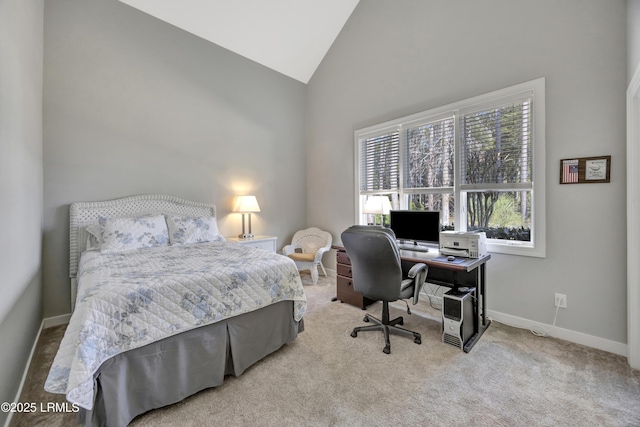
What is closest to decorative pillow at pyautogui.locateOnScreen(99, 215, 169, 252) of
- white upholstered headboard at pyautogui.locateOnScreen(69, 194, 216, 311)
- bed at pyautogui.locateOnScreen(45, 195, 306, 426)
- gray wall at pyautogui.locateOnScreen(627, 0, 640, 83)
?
bed at pyautogui.locateOnScreen(45, 195, 306, 426)

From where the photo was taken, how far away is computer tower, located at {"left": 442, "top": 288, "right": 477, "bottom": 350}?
222cm

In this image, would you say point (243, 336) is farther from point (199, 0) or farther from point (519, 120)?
point (199, 0)

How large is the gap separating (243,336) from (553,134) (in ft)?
10.2

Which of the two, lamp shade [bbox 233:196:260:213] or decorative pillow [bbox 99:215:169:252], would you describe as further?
lamp shade [bbox 233:196:260:213]

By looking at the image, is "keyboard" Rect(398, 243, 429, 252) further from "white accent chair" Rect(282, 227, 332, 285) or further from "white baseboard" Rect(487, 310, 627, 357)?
"white accent chair" Rect(282, 227, 332, 285)

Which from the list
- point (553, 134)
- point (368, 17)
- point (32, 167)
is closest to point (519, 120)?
point (553, 134)

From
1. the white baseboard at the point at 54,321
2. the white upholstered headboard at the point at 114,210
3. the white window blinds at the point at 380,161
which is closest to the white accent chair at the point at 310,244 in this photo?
the white window blinds at the point at 380,161

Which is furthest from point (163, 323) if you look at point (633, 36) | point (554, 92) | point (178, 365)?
point (633, 36)

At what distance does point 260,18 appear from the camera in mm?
3746

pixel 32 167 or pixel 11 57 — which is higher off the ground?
pixel 11 57

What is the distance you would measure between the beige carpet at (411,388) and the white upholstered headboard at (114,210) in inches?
32.7

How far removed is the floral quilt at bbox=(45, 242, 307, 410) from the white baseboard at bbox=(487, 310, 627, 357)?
6.64 feet

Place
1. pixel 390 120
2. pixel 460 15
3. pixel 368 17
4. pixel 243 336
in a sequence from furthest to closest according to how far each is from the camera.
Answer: pixel 368 17
pixel 390 120
pixel 460 15
pixel 243 336

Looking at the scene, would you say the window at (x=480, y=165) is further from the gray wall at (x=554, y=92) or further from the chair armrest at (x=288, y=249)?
the chair armrest at (x=288, y=249)
